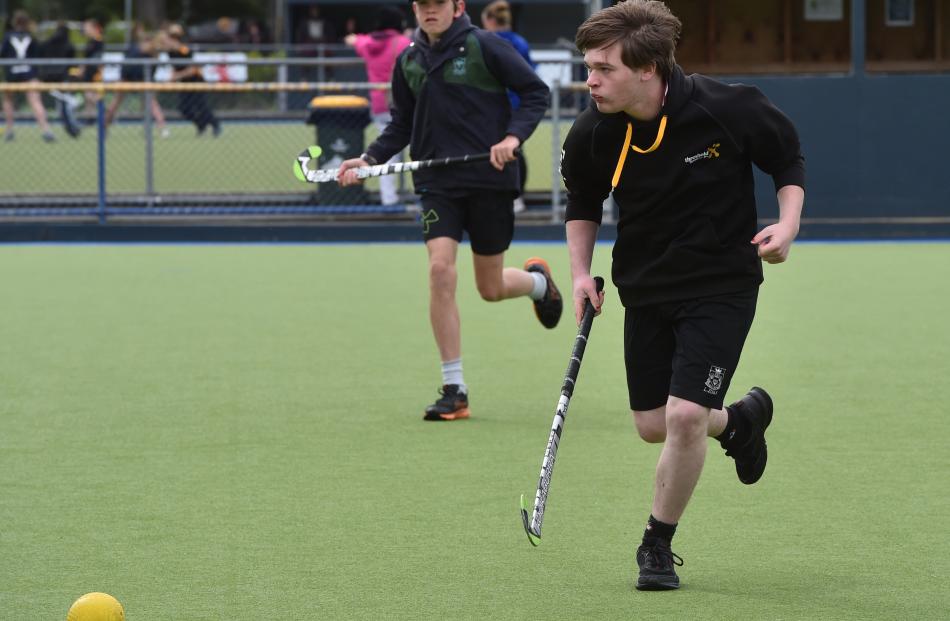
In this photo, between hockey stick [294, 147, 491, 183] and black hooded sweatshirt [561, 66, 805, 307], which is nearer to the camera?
black hooded sweatshirt [561, 66, 805, 307]

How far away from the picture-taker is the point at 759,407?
5520 millimetres

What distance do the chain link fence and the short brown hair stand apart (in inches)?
404

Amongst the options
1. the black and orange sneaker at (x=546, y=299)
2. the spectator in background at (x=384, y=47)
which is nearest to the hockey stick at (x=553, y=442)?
the black and orange sneaker at (x=546, y=299)

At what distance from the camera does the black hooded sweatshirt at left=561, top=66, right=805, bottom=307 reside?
482 cm

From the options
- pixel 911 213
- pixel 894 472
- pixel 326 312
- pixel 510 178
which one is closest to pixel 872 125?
pixel 911 213

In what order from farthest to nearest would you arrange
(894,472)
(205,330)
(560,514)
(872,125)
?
1. (872,125)
2. (205,330)
3. (894,472)
4. (560,514)

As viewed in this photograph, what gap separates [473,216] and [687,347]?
9.96ft

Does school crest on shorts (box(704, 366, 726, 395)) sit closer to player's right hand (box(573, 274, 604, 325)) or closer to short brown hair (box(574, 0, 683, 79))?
player's right hand (box(573, 274, 604, 325))

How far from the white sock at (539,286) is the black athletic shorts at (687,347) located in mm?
3545

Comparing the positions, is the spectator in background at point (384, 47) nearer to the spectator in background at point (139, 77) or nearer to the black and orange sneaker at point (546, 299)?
the spectator in background at point (139, 77)

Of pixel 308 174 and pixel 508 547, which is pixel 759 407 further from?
pixel 308 174

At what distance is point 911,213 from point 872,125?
0.89 m

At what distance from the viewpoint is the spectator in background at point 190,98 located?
21203 mm

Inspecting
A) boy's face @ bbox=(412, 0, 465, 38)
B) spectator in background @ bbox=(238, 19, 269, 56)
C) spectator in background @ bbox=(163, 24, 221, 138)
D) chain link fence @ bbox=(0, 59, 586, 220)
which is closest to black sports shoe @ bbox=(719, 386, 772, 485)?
boy's face @ bbox=(412, 0, 465, 38)
